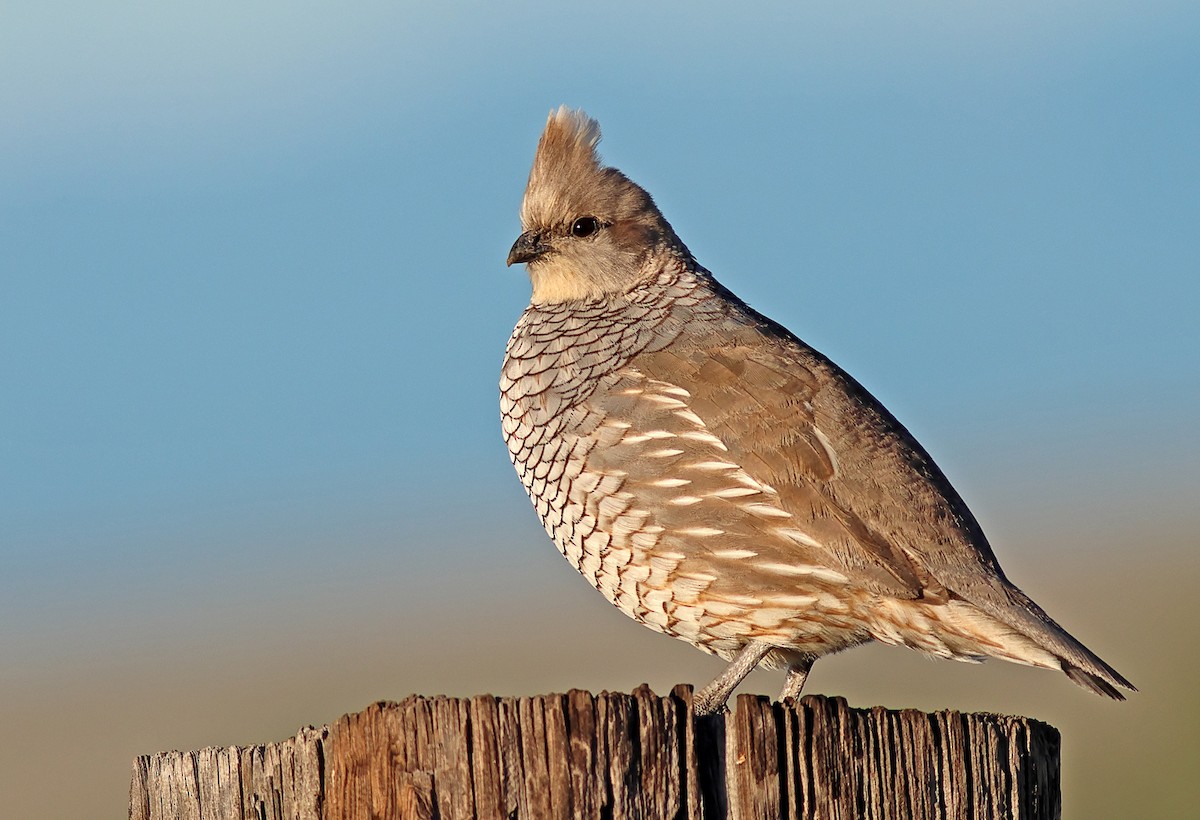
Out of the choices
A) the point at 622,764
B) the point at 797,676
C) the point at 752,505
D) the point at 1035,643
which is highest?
the point at 752,505

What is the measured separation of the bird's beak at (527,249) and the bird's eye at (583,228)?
19cm

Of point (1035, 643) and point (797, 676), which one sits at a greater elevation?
point (797, 676)

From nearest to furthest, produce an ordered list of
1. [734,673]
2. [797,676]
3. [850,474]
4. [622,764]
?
1. [622,764]
2. [850,474]
3. [734,673]
4. [797,676]

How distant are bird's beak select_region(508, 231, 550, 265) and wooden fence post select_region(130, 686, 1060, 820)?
13.7 feet

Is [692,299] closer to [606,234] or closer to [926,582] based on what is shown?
[606,234]

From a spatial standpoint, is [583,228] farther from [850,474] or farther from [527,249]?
[850,474]

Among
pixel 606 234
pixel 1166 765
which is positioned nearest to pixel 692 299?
pixel 606 234

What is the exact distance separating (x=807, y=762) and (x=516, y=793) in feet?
2.94

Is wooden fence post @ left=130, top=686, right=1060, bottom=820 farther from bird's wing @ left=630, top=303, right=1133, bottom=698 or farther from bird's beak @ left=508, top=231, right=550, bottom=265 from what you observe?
bird's beak @ left=508, top=231, right=550, bottom=265

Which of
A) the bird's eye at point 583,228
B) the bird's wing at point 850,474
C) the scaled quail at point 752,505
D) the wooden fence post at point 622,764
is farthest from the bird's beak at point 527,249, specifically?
the wooden fence post at point 622,764

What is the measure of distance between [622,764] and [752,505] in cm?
272

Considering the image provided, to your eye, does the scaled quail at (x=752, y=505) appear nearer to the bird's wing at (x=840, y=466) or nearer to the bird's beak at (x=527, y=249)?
the bird's wing at (x=840, y=466)

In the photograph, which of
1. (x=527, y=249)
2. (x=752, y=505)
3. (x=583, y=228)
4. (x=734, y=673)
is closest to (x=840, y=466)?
(x=752, y=505)

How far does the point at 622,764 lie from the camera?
4176mm
